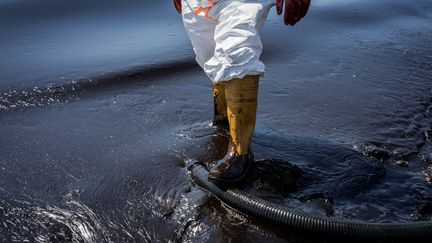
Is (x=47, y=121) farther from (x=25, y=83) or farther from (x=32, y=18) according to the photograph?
(x=32, y=18)

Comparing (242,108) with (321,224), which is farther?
(242,108)

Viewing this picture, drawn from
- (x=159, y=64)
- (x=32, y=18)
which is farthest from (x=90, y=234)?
(x=32, y=18)

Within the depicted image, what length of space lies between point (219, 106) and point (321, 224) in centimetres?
142

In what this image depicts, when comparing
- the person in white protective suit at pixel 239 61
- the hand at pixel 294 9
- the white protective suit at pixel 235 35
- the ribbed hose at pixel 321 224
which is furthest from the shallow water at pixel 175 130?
the hand at pixel 294 9

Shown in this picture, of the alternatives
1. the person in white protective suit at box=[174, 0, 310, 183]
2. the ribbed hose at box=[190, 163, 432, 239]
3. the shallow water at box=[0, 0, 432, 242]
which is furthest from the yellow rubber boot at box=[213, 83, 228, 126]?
the ribbed hose at box=[190, 163, 432, 239]

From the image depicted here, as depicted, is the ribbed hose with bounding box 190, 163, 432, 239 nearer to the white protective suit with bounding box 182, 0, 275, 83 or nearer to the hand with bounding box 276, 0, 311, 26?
the white protective suit with bounding box 182, 0, 275, 83

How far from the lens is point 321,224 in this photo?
6.95 feet

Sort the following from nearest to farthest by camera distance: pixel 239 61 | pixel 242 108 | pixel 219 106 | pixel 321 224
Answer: pixel 321 224
pixel 239 61
pixel 242 108
pixel 219 106

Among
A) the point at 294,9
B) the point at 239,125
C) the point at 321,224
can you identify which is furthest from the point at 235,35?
the point at 321,224

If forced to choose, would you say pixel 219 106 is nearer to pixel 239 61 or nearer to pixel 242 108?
pixel 242 108

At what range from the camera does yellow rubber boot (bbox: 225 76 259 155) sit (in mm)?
2500

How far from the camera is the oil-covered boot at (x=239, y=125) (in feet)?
8.21

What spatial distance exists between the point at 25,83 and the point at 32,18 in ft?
8.21

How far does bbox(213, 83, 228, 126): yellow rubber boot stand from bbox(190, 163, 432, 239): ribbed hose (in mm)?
999
